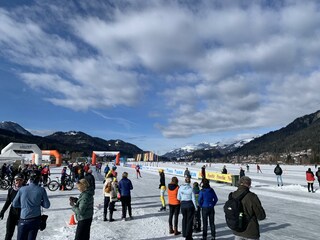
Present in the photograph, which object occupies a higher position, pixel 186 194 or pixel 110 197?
pixel 186 194

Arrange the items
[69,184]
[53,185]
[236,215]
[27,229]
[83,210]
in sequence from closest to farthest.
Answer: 1. [236,215]
2. [27,229]
3. [83,210]
4. [53,185]
5. [69,184]

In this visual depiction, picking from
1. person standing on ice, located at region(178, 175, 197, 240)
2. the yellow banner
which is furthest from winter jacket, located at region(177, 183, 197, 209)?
the yellow banner

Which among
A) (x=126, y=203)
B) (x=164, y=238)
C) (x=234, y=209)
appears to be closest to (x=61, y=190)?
(x=126, y=203)

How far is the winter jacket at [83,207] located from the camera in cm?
609

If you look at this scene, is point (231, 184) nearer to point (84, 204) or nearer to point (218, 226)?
point (218, 226)

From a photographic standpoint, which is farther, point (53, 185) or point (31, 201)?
point (53, 185)

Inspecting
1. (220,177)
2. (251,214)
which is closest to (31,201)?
(251,214)

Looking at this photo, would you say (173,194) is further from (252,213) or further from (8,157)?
(8,157)

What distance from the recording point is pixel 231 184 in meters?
27.1

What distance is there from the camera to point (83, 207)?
6.11 meters

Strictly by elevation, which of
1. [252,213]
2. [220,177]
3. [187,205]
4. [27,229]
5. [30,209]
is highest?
[220,177]

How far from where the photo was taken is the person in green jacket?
239 inches

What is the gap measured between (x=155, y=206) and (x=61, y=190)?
9.96 m

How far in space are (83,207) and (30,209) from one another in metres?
0.98
